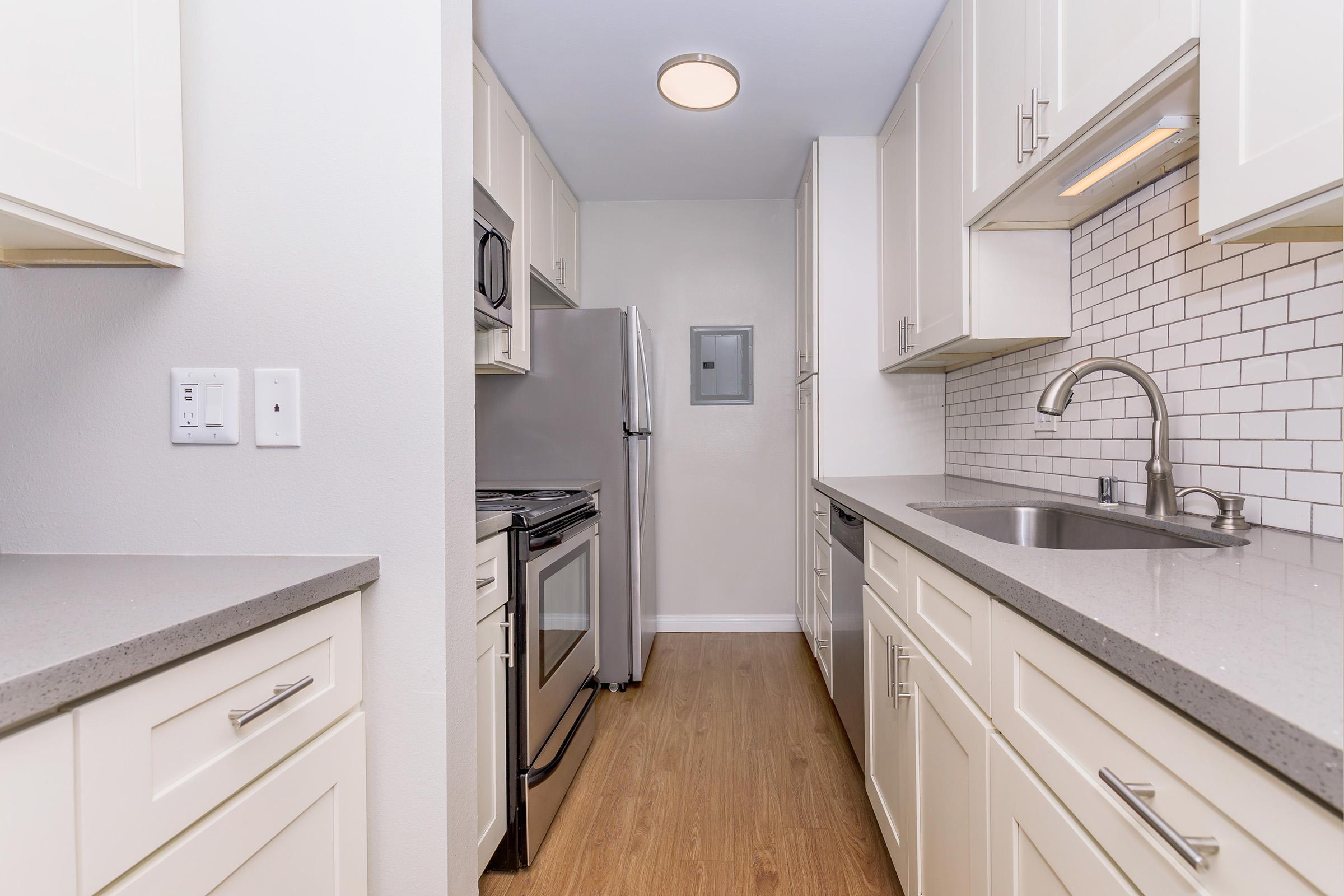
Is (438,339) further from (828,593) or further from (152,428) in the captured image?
(828,593)

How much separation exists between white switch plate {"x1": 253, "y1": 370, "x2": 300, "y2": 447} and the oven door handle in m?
1.06

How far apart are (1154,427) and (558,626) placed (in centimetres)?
155

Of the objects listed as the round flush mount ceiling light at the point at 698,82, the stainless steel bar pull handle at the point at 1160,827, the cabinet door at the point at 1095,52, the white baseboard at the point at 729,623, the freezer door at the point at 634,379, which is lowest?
the white baseboard at the point at 729,623

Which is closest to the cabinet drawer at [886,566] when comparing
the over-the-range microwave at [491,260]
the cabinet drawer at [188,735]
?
the cabinet drawer at [188,735]

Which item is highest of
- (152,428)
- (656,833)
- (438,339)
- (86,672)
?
(438,339)

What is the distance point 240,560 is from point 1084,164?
1756 mm

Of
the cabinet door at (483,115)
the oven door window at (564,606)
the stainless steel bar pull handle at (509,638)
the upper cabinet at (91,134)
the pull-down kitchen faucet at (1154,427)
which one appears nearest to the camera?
the upper cabinet at (91,134)

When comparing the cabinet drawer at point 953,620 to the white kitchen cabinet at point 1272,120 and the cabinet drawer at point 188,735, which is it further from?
the cabinet drawer at point 188,735

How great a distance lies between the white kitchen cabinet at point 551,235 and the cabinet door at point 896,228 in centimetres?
146

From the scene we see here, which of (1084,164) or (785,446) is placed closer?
(1084,164)

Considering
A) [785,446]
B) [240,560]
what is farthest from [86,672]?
[785,446]

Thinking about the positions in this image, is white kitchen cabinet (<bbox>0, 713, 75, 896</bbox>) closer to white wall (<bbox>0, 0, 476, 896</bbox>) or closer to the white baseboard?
white wall (<bbox>0, 0, 476, 896</bbox>)

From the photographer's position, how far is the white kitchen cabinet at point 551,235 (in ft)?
9.06

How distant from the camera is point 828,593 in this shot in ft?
8.09
